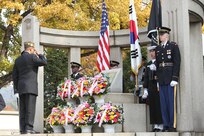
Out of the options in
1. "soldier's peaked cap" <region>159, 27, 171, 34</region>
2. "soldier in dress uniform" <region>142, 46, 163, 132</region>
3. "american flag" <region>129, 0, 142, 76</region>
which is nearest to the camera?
"soldier's peaked cap" <region>159, 27, 171, 34</region>

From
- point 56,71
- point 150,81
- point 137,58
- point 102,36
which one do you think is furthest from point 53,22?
point 150,81

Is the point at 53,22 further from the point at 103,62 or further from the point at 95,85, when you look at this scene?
the point at 95,85

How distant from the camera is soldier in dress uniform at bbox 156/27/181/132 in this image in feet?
28.1

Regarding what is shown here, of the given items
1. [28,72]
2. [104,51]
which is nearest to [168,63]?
[28,72]

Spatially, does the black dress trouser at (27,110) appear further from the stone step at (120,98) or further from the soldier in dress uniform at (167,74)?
the soldier in dress uniform at (167,74)

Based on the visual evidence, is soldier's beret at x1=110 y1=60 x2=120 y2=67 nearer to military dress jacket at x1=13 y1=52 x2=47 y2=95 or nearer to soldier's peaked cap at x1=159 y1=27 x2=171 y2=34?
soldier's peaked cap at x1=159 y1=27 x2=171 y2=34

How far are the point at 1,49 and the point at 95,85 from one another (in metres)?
10.4

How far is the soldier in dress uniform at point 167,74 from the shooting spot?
8555 mm

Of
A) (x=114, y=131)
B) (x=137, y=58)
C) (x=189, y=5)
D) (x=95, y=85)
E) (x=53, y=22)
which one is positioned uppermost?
(x=53, y=22)

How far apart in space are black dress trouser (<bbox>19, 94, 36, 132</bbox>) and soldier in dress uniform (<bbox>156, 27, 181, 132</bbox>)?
243cm

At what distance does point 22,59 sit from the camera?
28.3ft

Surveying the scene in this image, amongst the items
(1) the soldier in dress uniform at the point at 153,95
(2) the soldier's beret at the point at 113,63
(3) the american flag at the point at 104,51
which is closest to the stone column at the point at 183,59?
(1) the soldier in dress uniform at the point at 153,95

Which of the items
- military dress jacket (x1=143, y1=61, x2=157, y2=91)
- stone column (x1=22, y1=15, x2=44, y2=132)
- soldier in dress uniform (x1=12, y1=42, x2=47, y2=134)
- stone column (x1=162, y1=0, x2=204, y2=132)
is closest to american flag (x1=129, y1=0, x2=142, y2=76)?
military dress jacket (x1=143, y1=61, x2=157, y2=91)

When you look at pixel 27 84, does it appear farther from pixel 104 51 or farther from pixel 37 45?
pixel 104 51
